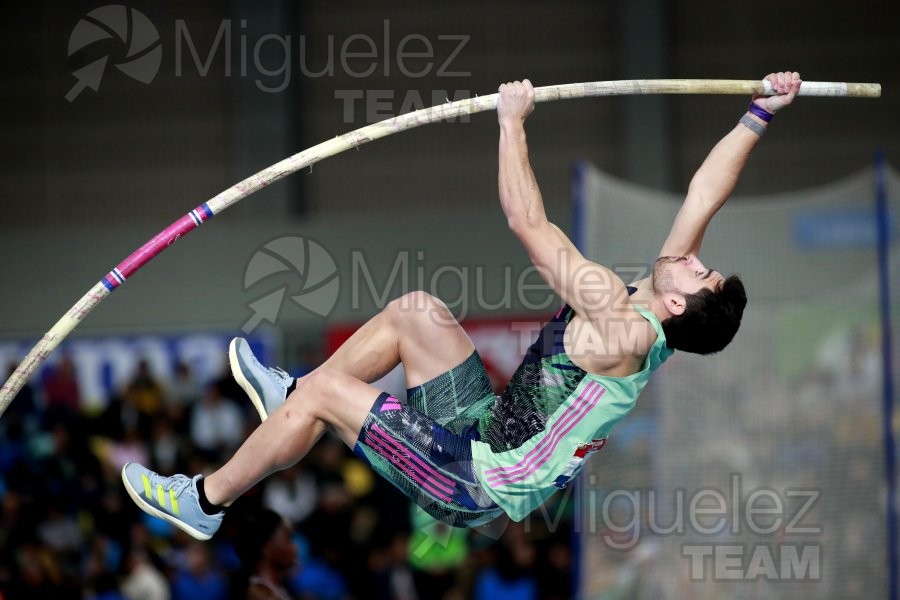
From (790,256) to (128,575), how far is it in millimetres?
5245

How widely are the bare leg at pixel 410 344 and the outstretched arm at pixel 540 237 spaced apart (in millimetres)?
481

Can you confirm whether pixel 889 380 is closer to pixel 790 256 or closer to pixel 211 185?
pixel 790 256

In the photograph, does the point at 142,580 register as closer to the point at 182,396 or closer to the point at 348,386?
the point at 182,396

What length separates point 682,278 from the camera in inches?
181

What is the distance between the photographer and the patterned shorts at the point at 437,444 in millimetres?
4547

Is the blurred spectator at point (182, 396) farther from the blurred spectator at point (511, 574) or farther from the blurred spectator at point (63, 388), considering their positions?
the blurred spectator at point (511, 574)

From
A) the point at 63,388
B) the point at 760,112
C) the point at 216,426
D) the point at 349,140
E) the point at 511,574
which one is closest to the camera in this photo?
the point at 349,140

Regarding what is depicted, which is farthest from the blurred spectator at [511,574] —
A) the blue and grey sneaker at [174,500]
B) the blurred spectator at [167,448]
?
the blue and grey sneaker at [174,500]

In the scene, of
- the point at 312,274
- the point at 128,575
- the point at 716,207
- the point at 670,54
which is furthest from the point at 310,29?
the point at 716,207

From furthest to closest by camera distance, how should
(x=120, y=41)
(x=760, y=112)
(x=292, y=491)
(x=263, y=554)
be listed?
(x=120, y=41) → (x=292, y=491) → (x=263, y=554) → (x=760, y=112)

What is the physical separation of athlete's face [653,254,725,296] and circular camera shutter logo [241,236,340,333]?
6485 mm

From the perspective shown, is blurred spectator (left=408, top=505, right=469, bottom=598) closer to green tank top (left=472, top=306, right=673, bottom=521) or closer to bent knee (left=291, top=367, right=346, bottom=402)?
green tank top (left=472, top=306, right=673, bottom=521)

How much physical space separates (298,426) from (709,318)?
1.56 meters

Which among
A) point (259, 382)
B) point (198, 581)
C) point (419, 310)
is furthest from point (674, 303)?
point (198, 581)
